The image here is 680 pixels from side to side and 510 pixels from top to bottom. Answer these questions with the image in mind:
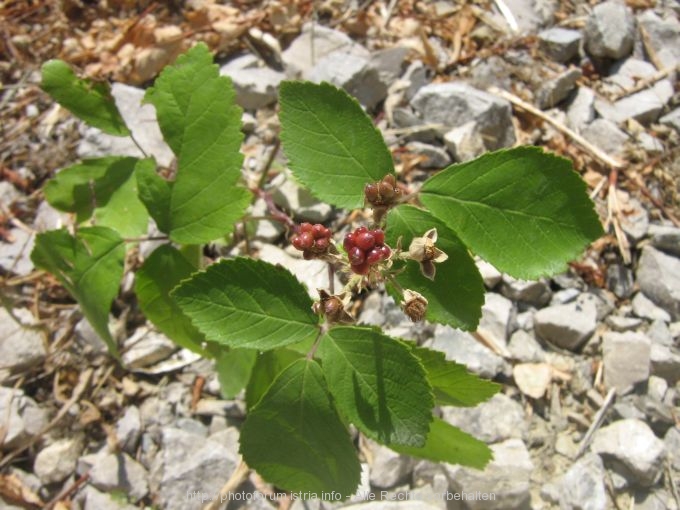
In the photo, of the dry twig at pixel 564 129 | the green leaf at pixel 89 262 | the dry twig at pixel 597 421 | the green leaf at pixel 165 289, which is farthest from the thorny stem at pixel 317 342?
the dry twig at pixel 564 129

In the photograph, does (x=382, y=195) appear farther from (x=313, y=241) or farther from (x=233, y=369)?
(x=233, y=369)

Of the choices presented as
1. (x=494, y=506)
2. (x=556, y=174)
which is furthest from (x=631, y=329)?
(x=556, y=174)

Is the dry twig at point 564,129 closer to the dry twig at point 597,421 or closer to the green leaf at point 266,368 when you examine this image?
the dry twig at point 597,421

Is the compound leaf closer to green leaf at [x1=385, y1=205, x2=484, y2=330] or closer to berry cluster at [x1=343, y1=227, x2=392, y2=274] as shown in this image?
green leaf at [x1=385, y1=205, x2=484, y2=330]

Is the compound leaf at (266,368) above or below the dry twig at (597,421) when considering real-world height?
above

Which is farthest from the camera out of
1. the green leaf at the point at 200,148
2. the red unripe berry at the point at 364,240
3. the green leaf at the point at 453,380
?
the green leaf at the point at 200,148

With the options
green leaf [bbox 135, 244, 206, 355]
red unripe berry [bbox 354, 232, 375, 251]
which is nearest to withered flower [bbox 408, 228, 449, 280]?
red unripe berry [bbox 354, 232, 375, 251]

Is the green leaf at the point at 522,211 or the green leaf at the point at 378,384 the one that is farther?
the green leaf at the point at 522,211
